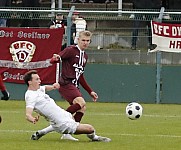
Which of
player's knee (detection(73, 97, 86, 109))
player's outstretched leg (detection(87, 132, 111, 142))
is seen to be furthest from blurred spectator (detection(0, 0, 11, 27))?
player's outstretched leg (detection(87, 132, 111, 142))

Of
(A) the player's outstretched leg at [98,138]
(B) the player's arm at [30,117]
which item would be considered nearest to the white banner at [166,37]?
(A) the player's outstretched leg at [98,138]

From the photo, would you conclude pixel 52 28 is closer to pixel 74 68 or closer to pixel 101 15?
pixel 101 15

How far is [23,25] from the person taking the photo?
80.0 feet

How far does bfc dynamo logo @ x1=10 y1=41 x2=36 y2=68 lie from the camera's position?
75.6ft

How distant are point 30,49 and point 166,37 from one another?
4.03 m

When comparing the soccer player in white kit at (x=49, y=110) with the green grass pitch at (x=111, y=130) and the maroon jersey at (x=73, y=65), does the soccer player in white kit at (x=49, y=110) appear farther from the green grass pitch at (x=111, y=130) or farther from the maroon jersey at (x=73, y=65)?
the maroon jersey at (x=73, y=65)

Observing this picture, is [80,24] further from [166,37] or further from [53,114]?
[53,114]

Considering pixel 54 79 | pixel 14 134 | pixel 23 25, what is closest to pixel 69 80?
pixel 14 134

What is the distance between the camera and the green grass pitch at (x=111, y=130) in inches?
488

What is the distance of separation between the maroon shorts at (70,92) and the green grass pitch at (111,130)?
744mm

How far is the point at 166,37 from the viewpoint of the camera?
75.5ft

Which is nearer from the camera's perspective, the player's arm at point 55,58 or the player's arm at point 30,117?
the player's arm at point 30,117

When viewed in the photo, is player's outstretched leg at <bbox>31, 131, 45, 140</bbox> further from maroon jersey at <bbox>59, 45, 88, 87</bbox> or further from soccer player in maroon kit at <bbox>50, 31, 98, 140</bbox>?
maroon jersey at <bbox>59, 45, 88, 87</bbox>

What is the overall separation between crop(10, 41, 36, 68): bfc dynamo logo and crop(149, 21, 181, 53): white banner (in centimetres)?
361
